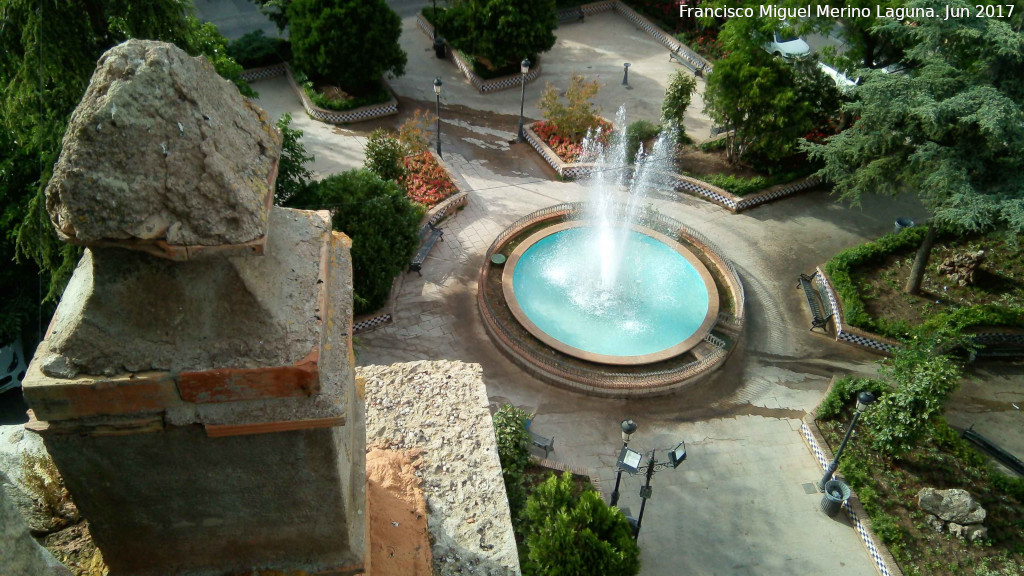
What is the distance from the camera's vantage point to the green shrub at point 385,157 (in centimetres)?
1652

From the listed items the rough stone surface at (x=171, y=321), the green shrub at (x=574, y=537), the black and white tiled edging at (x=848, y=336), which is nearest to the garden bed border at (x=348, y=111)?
the black and white tiled edging at (x=848, y=336)

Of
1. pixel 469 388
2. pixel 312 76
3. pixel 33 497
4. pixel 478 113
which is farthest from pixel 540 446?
pixel 312 76

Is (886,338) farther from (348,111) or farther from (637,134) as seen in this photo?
(348,111)

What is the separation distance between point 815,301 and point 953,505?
5.04m

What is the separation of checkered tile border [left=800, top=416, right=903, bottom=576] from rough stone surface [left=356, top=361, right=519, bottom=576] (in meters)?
7.19

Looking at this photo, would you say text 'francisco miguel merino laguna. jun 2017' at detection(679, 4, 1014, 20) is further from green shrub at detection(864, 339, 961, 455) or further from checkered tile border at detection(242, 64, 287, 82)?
checkered tile border at detection(242, 64, 287, 82)

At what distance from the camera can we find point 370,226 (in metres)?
14.0

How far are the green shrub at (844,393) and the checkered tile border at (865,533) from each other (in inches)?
21.7

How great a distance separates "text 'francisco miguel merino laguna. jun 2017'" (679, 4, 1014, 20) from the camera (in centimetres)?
1420

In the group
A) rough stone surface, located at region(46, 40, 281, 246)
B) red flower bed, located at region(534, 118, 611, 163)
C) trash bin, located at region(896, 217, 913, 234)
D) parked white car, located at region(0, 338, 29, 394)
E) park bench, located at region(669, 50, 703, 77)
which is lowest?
parked white car, located at region(0, 338, 29, 394)

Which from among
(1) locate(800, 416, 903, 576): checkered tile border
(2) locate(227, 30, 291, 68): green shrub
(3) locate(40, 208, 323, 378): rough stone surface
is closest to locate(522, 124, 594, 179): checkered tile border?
(2) locate(227, 30, 291, 68): green shrub

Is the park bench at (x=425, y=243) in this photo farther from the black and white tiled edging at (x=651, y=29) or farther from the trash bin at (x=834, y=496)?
the black and white tiled edging at (x=651, y=29)

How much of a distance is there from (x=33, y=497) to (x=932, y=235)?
1492cm

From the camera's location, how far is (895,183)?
48.9 feet
